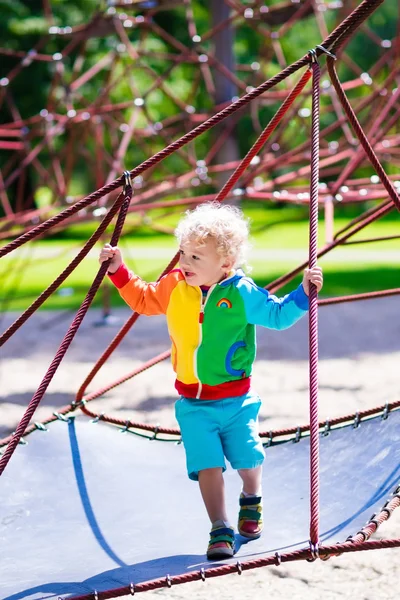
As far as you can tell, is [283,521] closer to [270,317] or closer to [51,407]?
[270,317]

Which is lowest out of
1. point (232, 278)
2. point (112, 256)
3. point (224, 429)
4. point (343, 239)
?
point (224, 429)

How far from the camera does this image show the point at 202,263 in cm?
233

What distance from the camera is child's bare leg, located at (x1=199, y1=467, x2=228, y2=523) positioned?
2316 mm

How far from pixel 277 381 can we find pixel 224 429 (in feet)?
9.18

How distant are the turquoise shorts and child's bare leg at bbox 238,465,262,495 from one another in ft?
0.13

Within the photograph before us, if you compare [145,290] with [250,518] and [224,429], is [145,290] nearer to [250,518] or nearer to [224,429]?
[224,429]

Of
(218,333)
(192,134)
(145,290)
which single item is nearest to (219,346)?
(218,333)

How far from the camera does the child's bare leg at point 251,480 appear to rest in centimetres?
242

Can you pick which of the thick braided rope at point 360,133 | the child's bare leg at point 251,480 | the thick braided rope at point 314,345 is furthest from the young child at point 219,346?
the thick braided rope at point 360,133

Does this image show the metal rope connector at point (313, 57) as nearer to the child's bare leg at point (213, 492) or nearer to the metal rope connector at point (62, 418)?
the child's bare leg at point (213, 492)

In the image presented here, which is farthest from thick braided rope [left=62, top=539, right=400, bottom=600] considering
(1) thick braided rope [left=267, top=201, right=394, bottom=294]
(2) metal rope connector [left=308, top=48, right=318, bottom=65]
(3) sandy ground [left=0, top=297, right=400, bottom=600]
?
(1) thick braided rope [left=267, top=201, right=394, bottom=294]

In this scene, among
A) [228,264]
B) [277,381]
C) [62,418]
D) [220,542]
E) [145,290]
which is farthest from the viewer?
[277,381]

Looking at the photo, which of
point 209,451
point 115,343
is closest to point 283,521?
point 209,451

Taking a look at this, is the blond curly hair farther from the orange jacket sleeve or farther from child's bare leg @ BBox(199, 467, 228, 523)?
Answer: child's bare leg @ BBox(199, 467, 228, 523)
